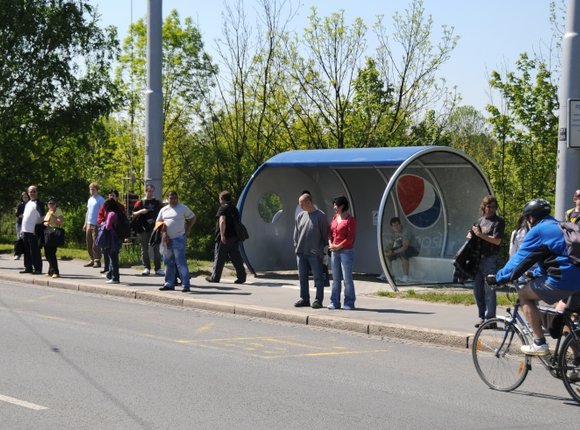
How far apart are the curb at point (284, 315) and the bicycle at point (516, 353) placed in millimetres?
2334

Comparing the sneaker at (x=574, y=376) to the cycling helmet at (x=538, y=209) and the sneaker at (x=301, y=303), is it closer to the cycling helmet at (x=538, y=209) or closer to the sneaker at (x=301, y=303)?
the cycling helmet at (x=538, y=209)

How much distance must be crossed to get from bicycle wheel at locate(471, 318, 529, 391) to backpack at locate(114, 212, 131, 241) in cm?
955

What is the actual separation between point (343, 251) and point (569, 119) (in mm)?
3573

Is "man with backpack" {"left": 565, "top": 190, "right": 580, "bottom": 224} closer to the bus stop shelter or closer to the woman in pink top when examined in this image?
the woman in pink top

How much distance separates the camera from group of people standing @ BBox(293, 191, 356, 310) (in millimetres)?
13789

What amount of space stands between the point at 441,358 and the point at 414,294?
16.8 feet

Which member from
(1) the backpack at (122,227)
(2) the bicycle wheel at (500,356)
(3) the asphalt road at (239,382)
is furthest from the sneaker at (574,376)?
(1) the backpack at (122,227)

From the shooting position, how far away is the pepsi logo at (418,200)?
17.9 meters

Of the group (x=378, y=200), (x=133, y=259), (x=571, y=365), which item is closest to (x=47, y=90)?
(x=133, y=259)

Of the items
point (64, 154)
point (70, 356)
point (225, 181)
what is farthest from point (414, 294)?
point (64, 154)

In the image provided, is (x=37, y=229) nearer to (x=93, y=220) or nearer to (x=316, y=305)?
(x=93, y=220)

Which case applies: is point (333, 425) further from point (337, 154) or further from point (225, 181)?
point (225, 181)

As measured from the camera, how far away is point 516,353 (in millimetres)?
8594

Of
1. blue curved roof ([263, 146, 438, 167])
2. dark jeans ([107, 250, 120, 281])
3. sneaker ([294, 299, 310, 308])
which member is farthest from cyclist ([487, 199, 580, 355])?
dark jeans ([107, 250, 120, 281])
